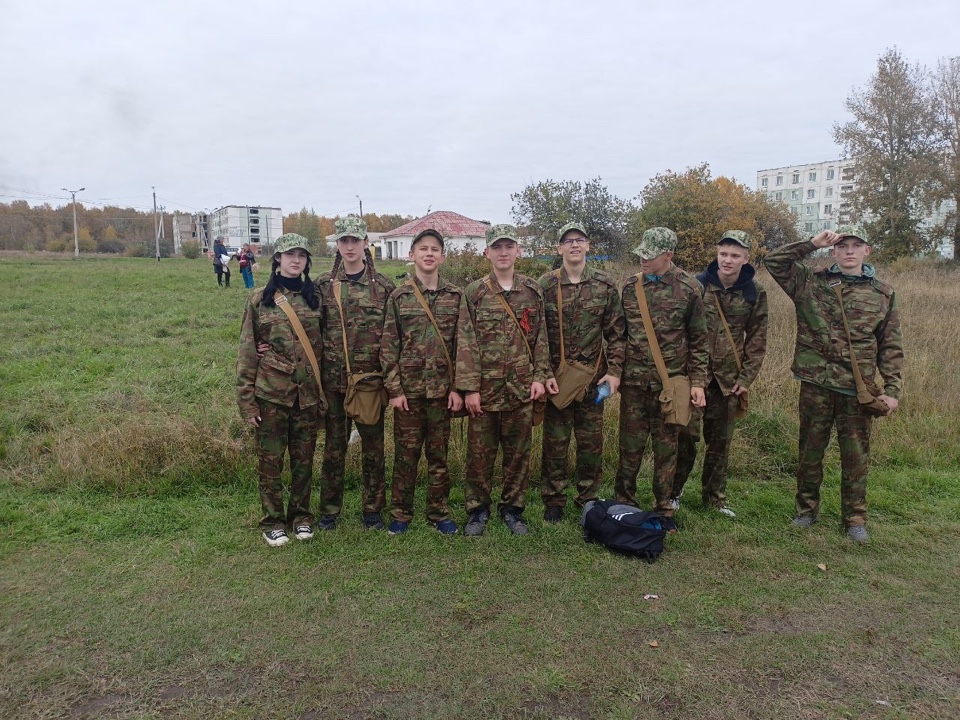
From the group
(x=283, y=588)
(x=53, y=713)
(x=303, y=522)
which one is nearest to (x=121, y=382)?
(x=303, y=522)

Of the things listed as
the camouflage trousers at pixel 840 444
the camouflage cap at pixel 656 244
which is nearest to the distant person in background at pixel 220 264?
the camouflage cap at pixel 656 244

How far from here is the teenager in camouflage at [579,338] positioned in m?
4.78

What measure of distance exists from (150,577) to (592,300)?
3.54 m

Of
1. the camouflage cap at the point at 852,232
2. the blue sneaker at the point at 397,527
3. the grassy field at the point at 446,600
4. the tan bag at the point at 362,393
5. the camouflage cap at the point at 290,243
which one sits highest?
the camouflage cap at the point at 852,232

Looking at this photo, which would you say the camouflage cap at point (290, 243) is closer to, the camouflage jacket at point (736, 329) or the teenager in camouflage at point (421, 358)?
the teenager in camouflage at point (421, 358)

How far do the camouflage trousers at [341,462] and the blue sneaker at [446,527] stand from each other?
1.54ft

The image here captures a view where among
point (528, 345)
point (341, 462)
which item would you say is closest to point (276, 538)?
point (341, 462)

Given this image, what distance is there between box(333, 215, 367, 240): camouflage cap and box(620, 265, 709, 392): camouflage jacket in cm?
199

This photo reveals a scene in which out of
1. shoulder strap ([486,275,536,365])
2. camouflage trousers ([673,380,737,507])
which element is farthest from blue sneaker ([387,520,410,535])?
camouflage trousers ([673,380,737,507])

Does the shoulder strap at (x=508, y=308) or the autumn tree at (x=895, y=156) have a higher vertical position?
A: the autumn tree at (x=895, y=156)

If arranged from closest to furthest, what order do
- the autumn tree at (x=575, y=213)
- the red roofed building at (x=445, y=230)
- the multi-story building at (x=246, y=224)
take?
the autumn tree at (x=575, y=213) → the red roofed building at (x=445, y=230) → the multi-story building at (x=246, y=224)

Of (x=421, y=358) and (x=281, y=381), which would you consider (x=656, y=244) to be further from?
(x=281, y=381)

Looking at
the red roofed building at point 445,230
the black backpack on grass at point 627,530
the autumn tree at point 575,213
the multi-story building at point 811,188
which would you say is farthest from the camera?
the multi-story building at point 811,188

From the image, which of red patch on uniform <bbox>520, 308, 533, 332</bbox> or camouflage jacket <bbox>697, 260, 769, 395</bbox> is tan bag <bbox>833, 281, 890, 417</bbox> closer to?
camouflage jacket <bbox>697, 260, 769, 395</bbox>
